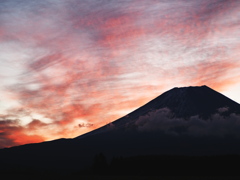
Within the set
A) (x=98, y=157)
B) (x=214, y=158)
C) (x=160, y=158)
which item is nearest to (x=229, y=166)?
(x=214, y=158)

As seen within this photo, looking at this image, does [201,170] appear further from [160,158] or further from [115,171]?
[115,171]

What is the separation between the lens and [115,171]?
11838cm

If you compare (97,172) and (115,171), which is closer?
(97,172)

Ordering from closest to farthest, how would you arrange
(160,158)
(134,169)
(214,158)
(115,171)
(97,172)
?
1. (97,172)
2. (115,171)
3. (134,169)
4. (214,158)
5. (160,158)

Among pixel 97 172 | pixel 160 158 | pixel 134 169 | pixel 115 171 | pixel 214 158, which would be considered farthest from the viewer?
pixel 160 158

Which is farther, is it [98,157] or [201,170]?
[201,170]

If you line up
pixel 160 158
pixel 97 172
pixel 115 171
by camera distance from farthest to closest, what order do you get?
1. pixel 160 158
2. pixel 115 171
3. pixel 97 172

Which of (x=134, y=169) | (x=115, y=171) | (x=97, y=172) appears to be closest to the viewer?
(x=97, y=172)

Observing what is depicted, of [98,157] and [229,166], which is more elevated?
[98,157]

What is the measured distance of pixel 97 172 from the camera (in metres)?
108

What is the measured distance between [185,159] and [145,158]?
69.1 feet

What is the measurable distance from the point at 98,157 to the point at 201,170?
1951 inches

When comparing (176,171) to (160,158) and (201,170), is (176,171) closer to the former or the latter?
(201,170)

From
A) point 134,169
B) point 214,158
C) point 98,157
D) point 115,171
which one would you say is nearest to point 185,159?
point 214,158
